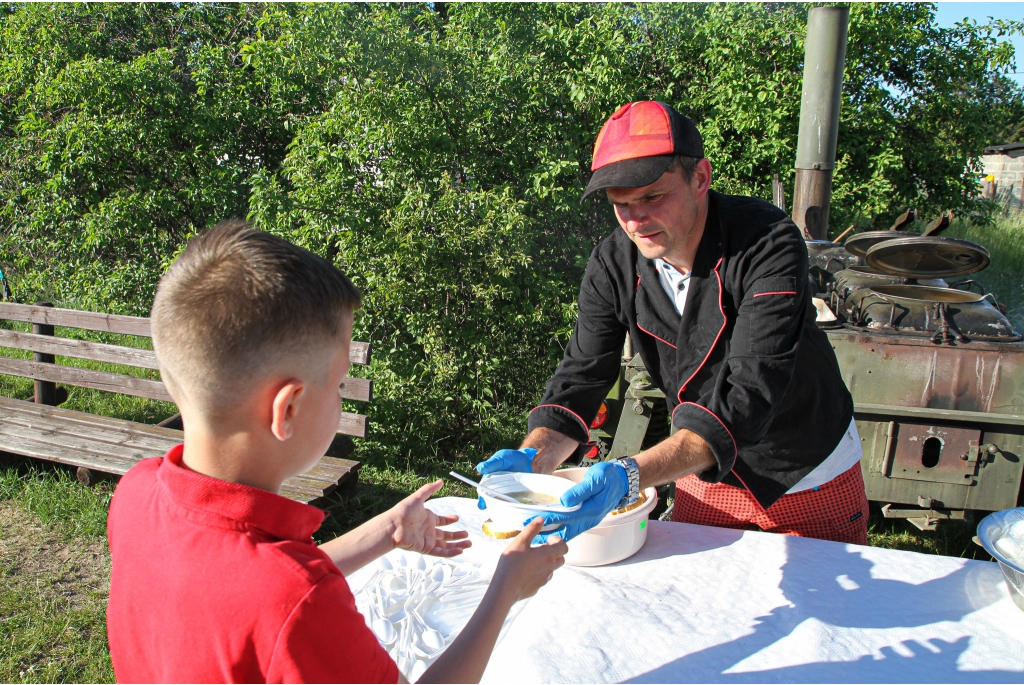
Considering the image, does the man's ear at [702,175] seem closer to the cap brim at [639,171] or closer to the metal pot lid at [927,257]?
the cap brim at [639,171]

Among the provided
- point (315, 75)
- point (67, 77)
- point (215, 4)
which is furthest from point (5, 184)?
point (315, 75)

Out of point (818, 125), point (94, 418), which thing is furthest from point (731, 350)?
point (94, 418)

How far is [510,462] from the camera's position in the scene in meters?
1.93

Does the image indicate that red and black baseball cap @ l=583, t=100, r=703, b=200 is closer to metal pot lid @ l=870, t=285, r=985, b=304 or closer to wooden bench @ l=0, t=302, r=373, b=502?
metal pot lid @ l=870, t=285, r=985, b=304

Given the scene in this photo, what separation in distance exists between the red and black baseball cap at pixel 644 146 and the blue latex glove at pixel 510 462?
69 centimetres

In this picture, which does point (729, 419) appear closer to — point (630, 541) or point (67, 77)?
point (630, 541)

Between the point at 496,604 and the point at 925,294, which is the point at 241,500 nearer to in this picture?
the point at 496,604

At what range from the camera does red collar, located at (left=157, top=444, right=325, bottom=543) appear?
996mm

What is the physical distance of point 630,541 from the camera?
2.01 metres

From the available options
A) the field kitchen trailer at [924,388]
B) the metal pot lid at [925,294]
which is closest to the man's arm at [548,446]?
the field kitchen trailer at [924,388]

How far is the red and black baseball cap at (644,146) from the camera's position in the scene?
1.85 meters

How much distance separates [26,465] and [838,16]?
5798mm

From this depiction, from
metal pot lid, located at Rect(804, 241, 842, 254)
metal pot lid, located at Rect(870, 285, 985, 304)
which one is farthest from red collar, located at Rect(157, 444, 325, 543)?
metal pot lid, located at Rect(804, 241, 842, 254)

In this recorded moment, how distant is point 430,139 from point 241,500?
4.94 metres
